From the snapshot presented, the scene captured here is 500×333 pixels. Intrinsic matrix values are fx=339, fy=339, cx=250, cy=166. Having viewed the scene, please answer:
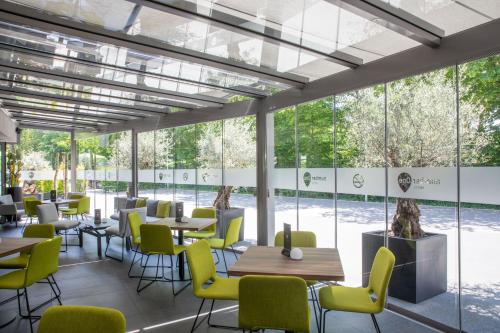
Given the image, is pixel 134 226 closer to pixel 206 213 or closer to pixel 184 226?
pixel 184 226

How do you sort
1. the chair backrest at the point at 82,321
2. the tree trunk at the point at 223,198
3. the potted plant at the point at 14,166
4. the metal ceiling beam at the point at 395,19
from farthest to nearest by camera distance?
the potted plant at the point at 14,166
the tree trunk at the point at 223,198
the metal ceiling beam at the point at 395,19
the chair backrest at the point at 82,321

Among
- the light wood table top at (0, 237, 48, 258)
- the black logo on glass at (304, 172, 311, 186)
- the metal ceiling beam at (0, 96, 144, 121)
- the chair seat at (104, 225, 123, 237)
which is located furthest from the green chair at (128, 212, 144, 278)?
the metal ceiling beam at (0, 96, 144, 121)

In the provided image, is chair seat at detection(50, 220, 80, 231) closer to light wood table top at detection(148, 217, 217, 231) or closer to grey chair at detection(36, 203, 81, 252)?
grey chair at detection(36, 203, 81, 252)

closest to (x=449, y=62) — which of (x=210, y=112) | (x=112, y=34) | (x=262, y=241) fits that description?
(x=112, y=34)

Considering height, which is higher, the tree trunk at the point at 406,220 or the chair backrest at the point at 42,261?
the tree trunk at the point at 406,220

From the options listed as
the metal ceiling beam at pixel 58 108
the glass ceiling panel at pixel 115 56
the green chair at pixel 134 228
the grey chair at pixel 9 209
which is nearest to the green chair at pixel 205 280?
the green chair at pixel 134 228

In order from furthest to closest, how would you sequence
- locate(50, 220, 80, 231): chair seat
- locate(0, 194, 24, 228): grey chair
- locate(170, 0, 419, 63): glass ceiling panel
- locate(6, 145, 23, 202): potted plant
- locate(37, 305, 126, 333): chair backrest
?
locate(6, 145, 23, 202): potted plant < locate(0, 194, 24, 228): grey chair < locate(50, 220, 80, 231): chair seat < locate(170, 0, 419, 63): glass ceiling panel < locate(37, 305, 126, 333): chair backrest

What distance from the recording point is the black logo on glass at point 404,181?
452cm

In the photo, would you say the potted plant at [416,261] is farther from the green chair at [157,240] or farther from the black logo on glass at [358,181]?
the green chair at [157,240]

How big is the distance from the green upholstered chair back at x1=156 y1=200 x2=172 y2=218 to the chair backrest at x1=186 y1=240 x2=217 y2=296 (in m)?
5.73

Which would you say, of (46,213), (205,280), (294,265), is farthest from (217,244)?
(46,213)

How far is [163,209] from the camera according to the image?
9359 mm

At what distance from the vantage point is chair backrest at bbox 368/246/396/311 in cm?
308

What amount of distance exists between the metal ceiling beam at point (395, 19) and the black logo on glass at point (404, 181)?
166 centimetres
